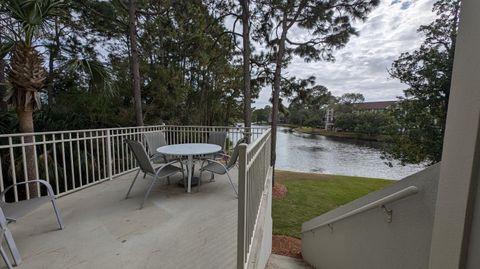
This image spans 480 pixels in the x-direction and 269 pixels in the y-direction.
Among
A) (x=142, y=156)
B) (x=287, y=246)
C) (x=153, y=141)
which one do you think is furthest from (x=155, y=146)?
(x=287, y=246)

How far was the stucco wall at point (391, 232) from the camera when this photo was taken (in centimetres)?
136

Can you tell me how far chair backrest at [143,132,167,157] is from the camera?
404 centimetres

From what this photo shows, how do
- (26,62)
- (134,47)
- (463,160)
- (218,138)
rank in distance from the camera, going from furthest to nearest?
(134,47) < (218,138) < (26,62) < (463,160)

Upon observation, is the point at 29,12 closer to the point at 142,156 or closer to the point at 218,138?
the point at 142,156

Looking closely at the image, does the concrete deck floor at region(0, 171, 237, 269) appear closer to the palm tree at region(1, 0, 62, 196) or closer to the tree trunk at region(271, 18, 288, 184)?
the palm tree at region(1, 0, 62, 196)

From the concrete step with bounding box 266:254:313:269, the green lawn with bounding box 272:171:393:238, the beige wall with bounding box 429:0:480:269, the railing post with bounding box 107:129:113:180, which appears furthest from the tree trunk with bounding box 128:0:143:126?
the beige wall with bounding box 429:0:480:269

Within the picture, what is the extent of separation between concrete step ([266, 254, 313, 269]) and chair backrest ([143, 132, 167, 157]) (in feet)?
9.48

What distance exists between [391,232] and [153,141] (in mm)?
3909

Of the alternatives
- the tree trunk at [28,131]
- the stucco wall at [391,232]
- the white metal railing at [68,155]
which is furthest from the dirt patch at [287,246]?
the tree trunk at [28,131]

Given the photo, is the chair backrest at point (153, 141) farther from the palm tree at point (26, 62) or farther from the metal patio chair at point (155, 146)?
the palm tree at point (26, 62)

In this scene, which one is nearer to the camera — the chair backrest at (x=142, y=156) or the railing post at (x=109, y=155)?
the chair backrest at (x=142, y=156)

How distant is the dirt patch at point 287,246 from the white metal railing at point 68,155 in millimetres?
2455

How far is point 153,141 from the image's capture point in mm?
4176

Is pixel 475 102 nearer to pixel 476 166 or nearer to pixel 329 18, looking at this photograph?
pixel 476 166
